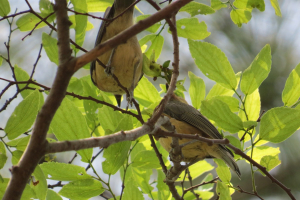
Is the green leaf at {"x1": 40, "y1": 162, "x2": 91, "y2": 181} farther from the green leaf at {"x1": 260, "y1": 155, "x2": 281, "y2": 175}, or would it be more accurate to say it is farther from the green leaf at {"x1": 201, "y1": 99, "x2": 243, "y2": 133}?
the green leaf at {"x1": 260, "y1": 155, "x2": 281, "y2": 175}

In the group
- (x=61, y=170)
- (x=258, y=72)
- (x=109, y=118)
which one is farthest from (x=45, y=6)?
(x=258, y=72)

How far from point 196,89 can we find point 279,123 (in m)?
0.61

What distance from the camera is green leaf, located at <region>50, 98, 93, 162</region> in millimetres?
1396

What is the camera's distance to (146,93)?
80.3 inches

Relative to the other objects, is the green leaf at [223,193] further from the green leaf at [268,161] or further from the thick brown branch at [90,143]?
the thick brown branch at [90,143]

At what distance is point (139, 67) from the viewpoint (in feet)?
7.27

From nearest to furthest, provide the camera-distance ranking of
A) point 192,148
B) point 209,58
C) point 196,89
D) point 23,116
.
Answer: point 23,116
point 209,58
point 196,89
point 192,148

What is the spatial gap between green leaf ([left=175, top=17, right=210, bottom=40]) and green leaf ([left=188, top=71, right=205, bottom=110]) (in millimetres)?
249

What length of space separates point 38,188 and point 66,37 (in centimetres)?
78

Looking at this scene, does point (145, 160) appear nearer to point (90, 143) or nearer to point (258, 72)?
point (258, 72)

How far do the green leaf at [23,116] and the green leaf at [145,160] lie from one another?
0.59 metres

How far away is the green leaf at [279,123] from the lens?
4.75ft

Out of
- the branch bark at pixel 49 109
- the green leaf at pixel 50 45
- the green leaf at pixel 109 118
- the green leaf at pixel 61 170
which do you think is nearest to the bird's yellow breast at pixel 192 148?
the green leaf at pixel 109 118

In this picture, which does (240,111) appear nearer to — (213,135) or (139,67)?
(213,135)
